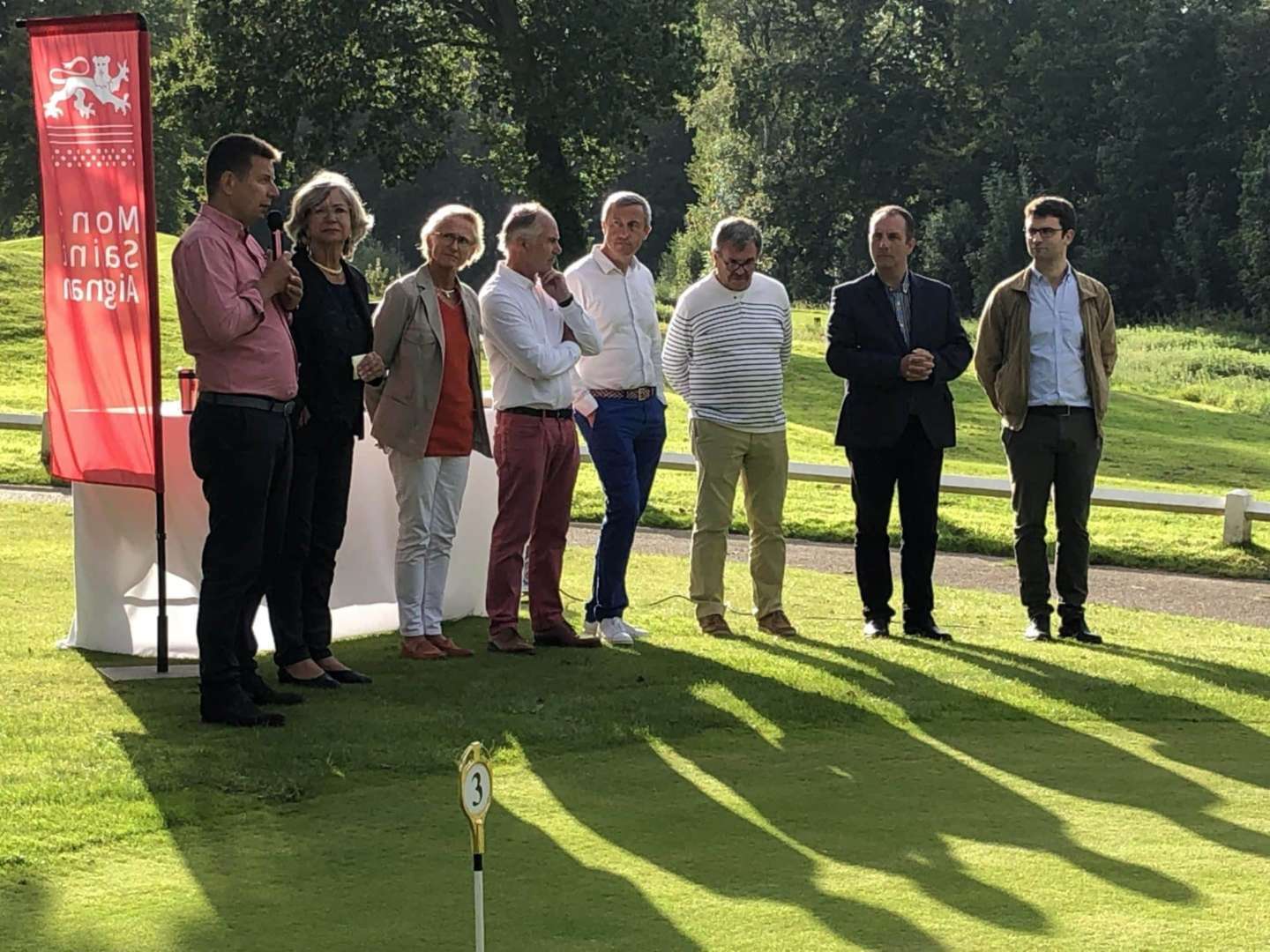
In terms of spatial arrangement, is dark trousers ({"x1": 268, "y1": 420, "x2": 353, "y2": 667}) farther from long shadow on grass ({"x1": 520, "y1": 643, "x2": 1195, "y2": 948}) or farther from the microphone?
long shadow on grass ({"x1": 520, "y1": 643, "x2": 1195, "y2": 948})

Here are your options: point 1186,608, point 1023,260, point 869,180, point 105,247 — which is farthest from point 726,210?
point 105,247

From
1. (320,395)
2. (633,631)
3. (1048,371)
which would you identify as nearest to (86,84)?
(320,395)

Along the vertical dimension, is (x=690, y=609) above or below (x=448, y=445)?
below

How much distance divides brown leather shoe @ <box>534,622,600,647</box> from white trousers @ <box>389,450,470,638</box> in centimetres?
53

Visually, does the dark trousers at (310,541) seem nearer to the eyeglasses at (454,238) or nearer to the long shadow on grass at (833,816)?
the eyeglasses at (454,238)

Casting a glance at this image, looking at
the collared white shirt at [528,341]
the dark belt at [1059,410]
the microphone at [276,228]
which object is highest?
the microphone at [276,228]

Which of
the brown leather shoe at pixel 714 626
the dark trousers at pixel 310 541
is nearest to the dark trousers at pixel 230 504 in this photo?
the dark trousers at pixel 310 541

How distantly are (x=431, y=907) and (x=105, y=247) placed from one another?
3869mm

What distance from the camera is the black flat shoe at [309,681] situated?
7078 millimetres

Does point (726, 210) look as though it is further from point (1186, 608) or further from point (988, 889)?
point (988, 889)

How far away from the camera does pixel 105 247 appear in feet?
23.4

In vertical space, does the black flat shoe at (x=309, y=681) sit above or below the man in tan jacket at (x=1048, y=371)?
below

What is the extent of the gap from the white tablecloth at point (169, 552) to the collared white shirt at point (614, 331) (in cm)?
102

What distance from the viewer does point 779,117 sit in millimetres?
64938
